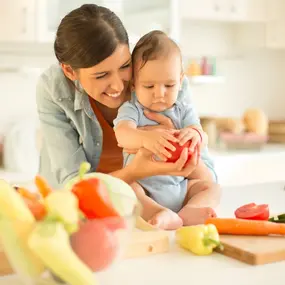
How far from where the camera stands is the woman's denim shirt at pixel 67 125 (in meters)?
2.05

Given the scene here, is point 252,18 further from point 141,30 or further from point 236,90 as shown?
point 141,30

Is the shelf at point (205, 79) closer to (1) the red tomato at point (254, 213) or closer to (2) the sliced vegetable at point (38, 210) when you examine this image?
(1) the red tomato at point (254, 213)

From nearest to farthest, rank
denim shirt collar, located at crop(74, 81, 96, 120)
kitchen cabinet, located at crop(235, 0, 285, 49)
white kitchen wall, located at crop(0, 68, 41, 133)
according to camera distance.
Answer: denim shirt collar, located at crop(74, 81, 96, 120) → white kitchen wall, located at crop(0, 68, 41, 133) → kitchen cabinet, located at crop(235, 0, 285, 49)

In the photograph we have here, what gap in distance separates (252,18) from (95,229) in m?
3.77

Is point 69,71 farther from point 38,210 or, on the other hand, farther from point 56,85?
point 38,210

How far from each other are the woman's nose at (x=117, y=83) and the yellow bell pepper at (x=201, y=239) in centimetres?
56

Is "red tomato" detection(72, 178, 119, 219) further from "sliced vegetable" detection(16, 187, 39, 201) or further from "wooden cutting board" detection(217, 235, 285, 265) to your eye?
"wooden cutting board" detection(217, 235, 285, 265)

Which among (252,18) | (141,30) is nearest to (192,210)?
(141,30)

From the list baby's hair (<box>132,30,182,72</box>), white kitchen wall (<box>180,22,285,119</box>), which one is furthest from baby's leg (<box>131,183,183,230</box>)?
white kitchen wall (<box>180,22,285,119</box>)

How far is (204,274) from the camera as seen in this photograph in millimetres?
1201

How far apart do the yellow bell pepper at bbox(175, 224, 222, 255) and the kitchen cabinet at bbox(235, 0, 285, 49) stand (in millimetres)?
3493

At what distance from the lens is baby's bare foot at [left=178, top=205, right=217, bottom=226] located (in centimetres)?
161

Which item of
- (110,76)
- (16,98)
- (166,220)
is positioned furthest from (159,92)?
(16,98)

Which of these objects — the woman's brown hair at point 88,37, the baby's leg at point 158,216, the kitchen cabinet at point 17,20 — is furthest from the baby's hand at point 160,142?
the kitchen cabinet at point 17,20
